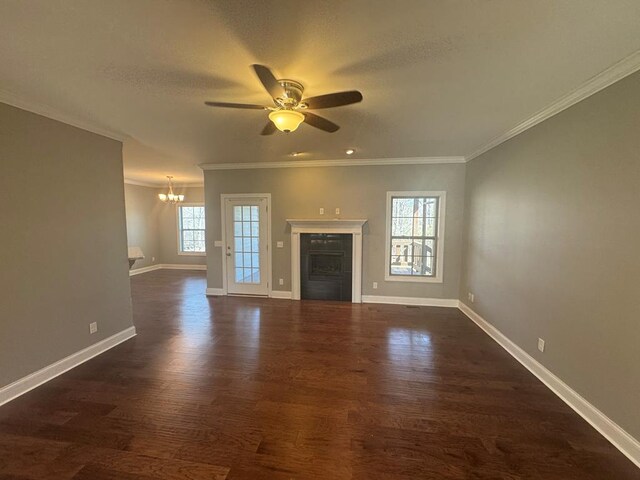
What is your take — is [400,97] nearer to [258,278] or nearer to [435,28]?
[435,28]

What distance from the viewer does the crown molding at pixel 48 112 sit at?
2.27 m

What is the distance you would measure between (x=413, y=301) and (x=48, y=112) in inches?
219

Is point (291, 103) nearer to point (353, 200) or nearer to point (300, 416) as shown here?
point (300, 416)

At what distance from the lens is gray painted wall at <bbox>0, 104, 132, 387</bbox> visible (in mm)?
2333

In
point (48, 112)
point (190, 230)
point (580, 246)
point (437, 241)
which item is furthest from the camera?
point (190, 230)

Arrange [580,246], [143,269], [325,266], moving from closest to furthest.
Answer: [580,246]
[325,266]
[143,269]

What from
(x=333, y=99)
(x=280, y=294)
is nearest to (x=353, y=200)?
(x=280, y=294)

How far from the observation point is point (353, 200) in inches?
199

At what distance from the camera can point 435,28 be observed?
1507 millimetres

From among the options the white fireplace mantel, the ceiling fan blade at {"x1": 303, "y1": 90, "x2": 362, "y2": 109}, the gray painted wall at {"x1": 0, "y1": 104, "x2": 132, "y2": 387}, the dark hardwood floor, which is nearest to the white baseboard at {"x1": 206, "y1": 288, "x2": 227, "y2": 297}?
the white fireplace mantel

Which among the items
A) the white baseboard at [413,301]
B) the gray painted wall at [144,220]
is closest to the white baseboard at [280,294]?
the white baseboard at [413,301]

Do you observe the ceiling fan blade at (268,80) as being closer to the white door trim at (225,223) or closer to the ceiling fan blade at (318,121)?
the ceiling fan blade at (318,121)

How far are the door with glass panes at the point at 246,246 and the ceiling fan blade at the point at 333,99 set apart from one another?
11.5 ft

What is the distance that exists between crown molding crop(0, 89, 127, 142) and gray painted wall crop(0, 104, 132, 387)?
5 cm
